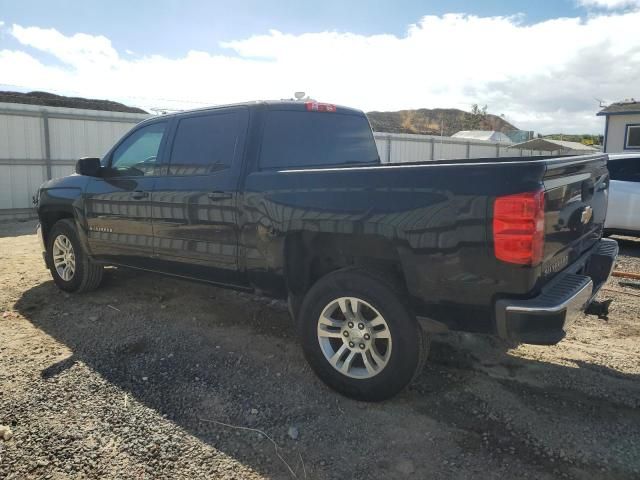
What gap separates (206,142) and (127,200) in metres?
1.09

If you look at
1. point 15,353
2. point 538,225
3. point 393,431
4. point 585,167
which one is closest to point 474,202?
point 538,225

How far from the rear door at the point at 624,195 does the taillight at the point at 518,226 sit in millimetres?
6633

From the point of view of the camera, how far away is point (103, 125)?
14273mm

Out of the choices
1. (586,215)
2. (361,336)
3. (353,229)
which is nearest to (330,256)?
(353,229)

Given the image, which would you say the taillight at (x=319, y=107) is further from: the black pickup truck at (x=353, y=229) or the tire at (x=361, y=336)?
the tire at (x=361, y=336)

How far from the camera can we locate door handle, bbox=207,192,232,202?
12.9ft

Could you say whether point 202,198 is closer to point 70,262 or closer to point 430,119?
point 70,262

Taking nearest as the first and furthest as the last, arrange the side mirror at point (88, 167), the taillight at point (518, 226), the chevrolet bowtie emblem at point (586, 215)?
the taillight at point (518, 226)
the chevrolet bowtie emblem at point (586, 215)
the side mirror at point (88, 167)

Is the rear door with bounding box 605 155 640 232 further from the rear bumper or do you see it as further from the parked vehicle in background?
the rear bumper

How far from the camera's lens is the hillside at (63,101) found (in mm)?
28328

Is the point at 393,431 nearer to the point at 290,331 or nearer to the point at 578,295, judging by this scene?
the point at 578,295

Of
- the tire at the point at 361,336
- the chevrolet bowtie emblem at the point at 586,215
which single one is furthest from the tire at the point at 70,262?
the chevrolet bowtie emblem at the point at 586,215

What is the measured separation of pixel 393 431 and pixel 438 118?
9233 centimetres

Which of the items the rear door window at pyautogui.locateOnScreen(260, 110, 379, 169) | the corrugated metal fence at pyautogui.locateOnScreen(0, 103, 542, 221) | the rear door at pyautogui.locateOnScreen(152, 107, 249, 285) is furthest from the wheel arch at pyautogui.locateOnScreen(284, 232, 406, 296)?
the corrugated metal fence at pyautogui.locateOnScreen(0, 103, 542, 221)
